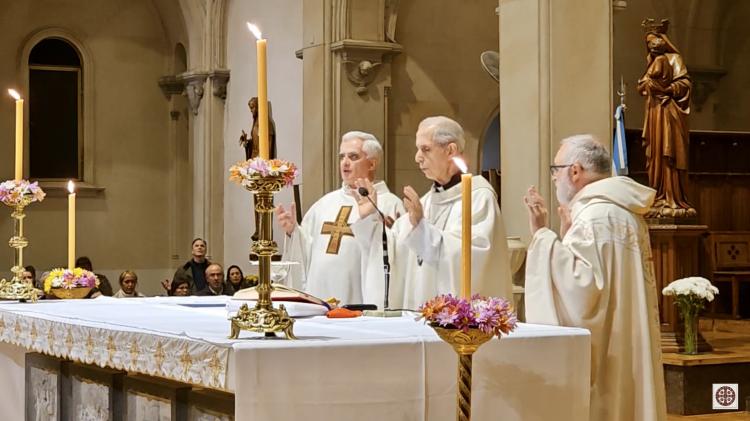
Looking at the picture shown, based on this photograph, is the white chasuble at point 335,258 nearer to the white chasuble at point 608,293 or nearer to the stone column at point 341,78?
the white chasuble at point 608,293

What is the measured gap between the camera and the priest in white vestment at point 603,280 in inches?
192

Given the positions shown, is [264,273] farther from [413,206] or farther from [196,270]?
[196,270]

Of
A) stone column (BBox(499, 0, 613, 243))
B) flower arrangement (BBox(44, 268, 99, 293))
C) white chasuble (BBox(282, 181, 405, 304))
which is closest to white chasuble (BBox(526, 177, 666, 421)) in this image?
white chasuble (BBox(282, 181, 405, 304))

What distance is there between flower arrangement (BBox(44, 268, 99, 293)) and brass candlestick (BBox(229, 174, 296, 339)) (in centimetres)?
278

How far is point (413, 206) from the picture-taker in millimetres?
5117

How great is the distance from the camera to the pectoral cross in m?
7.16

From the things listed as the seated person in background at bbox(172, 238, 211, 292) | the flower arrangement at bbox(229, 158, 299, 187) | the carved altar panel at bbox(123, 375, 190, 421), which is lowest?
the carved altar panel at bbox(123, 375, 190, 421)

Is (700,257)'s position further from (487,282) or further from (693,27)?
(487,282)

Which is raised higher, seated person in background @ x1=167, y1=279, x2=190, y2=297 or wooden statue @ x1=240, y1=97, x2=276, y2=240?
wooden statue @ x1=240, y1=97, x2=276, y2=240

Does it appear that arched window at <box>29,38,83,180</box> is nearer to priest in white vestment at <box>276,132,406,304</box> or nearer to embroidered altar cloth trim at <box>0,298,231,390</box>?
priest in white vestment at <box>276,132,406,304</box>

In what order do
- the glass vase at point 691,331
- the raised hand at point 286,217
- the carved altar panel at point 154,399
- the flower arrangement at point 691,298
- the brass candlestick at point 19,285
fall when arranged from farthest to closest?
1. the glass vase at point 691,331
2. the flower arrangement at point 691,298
3. the brass candlestick at point 19,285
4. the raised hand at point 286,217
5. the carved altar panel at point 154,399

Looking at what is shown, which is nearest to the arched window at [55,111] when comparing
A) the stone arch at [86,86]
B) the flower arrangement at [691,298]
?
the stone arch at [86,86]

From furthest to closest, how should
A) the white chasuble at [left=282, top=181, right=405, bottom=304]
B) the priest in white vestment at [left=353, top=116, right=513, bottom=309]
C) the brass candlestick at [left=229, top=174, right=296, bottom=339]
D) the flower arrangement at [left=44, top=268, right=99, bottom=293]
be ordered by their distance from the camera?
1. the white chasuble at [left=282, top=181, right=405, bottom=304]
2. the flower arrangement at [left=44, top=268, right=99, bottom=293]
3. the priest in white vestment at [left=353, top=116, right=513, bottom=309]
4. the brass candlestick at [left=229, top=174, right=296, bottom=339]
